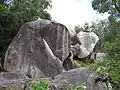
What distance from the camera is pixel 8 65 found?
11.4m

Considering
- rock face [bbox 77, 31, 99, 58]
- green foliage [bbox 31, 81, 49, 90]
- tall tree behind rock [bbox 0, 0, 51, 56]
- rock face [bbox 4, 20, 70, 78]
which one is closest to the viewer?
green foliage [bbox 31, 81, 49, 90]

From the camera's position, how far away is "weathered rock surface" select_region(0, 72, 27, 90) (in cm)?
704

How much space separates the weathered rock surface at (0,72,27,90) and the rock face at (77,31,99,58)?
22.3ft

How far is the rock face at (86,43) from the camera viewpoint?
14.8 meters

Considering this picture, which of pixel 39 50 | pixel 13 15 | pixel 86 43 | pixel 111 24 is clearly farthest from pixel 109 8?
pixel 86 43

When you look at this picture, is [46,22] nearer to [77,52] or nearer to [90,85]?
[77,52]

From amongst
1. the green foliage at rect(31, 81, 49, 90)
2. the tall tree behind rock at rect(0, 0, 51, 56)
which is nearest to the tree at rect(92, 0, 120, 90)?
the green foliage at rect(31, 81, 49, 90)

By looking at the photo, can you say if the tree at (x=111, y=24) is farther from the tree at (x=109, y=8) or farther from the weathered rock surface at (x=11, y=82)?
the weathered rock surface at (x=11, y=82)

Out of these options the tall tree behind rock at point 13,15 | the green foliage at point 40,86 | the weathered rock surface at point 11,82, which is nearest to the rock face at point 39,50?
the tall tree behind rock at point 13,15

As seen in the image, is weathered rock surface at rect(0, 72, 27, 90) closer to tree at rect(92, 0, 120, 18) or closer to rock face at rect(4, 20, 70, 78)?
rock face at rect(4, 20, 70, 78)

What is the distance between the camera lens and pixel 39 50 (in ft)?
38.1

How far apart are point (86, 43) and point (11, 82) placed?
28.6 feet

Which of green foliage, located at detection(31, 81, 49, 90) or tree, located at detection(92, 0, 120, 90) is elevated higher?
tree, located at detection(92, 0, 120, 90)

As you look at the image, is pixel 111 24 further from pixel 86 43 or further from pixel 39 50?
pixel 86 43
